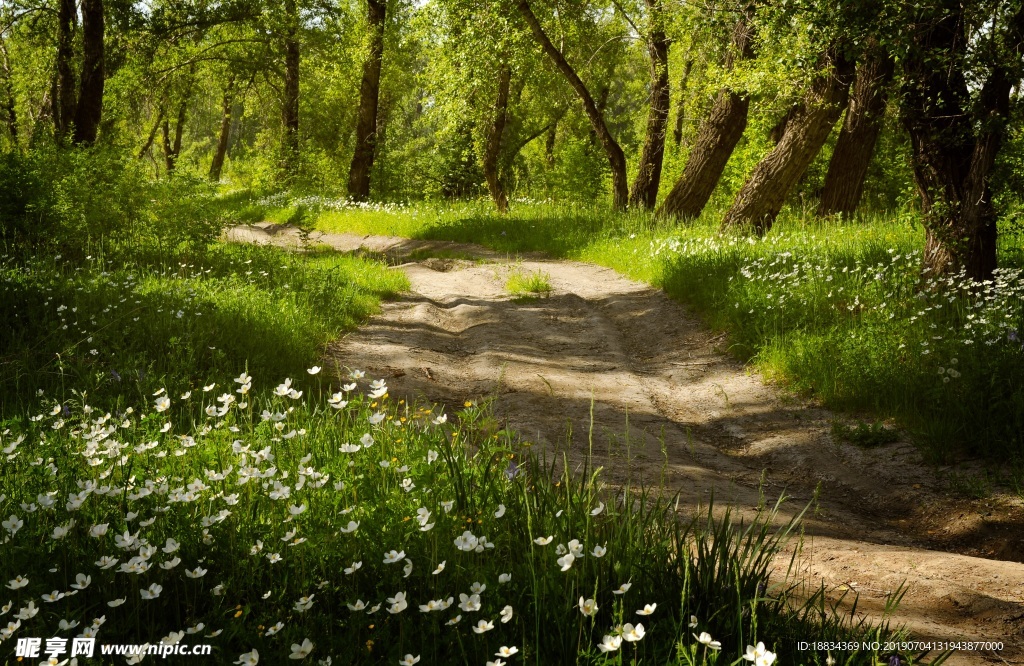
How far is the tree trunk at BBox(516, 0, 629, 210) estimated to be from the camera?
1688 cm

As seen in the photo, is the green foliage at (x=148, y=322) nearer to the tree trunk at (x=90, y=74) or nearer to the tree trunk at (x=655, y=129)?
the tree trunk at (x=90, y=74)

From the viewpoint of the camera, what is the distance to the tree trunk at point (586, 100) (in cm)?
1688

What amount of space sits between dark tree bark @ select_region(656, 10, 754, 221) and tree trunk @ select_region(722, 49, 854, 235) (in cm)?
159

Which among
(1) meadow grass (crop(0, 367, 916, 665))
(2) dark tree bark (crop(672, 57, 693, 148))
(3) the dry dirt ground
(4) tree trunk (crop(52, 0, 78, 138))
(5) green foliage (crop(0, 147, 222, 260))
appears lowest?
(3) the dry dirt ground

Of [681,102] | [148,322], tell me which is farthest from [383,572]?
[681,102]

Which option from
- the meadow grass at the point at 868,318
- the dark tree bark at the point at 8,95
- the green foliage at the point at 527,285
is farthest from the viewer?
the dark tree bark at the point at 8,95

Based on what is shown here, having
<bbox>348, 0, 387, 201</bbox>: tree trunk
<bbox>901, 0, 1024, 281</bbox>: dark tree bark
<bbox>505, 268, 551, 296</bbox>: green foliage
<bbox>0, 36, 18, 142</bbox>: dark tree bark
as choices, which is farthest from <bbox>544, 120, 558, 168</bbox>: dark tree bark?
<bbox>901, 0, 1024, 281</bbox>: dark tree bark

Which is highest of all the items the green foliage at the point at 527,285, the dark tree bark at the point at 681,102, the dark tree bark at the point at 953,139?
the dark tree bark at the point at 681,102

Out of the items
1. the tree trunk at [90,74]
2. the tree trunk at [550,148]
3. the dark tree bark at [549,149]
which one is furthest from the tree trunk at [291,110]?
the dark tree bark at [549,149]

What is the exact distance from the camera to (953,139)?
24.6 ft

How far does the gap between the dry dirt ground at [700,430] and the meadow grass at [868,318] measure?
1.06 feet

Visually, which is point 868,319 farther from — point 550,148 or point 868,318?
point 550,148

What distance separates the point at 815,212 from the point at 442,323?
30.6ft

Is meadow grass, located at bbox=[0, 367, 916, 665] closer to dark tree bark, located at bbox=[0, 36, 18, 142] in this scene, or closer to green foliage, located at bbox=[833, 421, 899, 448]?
green foliage, located at bbox=[833, 421, 899, 448]
